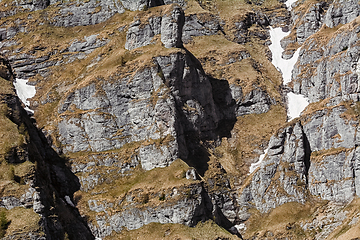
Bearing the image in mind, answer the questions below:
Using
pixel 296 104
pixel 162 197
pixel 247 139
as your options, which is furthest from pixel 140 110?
pixel 296 104

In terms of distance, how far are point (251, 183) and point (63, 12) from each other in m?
82.8

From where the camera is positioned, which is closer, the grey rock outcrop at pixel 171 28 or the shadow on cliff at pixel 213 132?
the shadow on cliff at pixel 213 132

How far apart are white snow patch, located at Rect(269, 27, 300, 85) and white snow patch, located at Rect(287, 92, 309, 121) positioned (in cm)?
822

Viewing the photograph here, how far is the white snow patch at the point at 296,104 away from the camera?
12362 cm

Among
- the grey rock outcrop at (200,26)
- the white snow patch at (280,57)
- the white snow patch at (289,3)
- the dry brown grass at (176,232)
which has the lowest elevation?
the dry brown grass at (176,232)

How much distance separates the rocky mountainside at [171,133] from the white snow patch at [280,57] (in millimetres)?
786

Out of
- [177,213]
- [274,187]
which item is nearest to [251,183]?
[274,187]

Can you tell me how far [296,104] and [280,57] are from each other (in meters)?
26.4

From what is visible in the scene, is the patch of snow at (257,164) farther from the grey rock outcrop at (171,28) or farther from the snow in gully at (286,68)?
the grey rock outcrop at (171,28)

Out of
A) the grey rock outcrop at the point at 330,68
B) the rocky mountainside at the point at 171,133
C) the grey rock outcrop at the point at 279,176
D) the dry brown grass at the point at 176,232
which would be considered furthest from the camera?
the grey rock outcrop at the point at 330,68

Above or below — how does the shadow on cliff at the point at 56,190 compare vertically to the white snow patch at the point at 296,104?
below

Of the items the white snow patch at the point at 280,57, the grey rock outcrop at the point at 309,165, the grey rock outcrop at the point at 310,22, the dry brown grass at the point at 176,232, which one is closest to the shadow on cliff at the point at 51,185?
the dry brown grass at the point at 176,232

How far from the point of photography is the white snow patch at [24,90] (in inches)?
4877

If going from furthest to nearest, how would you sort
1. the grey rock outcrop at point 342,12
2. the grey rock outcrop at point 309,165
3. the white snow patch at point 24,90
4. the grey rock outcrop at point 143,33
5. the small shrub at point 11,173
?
the grey rock outcrop at point 342,12, the white snow patch at point 24,90, the grey rock outcrop at point 143,33, the grey rock outcrop at point 309,165, the small shrub at point 11,173
